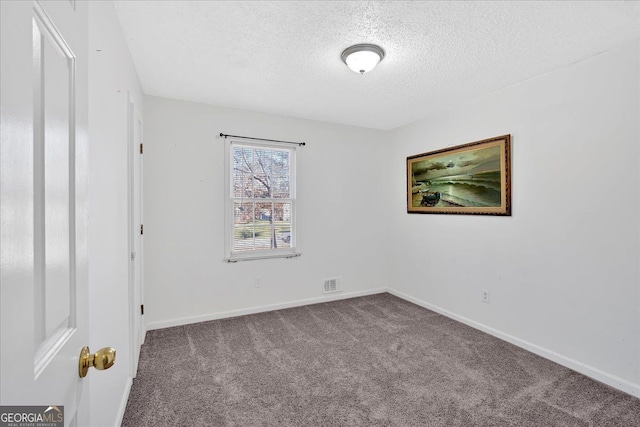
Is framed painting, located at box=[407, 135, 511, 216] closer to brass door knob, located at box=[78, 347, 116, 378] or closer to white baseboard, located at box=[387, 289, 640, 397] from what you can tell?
white baseboard, located at box=[387, 289, 640, 397]

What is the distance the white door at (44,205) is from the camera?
430mm

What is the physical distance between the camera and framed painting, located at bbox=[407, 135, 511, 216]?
299 centimetres

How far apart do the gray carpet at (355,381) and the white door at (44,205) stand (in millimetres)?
1497

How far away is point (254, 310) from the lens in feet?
12.1

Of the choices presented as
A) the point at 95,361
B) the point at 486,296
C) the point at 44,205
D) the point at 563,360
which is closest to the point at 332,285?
the point at 486,296

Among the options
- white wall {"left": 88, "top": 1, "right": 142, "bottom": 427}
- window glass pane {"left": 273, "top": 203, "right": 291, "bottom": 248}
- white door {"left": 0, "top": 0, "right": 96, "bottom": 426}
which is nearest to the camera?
white door {"left": 0, "top": 0, "right": 96, "bottom": 426}

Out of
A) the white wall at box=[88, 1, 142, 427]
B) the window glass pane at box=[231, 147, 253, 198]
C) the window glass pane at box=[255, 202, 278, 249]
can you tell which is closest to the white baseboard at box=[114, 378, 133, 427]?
the white wall at box=[88, 1, 142, 427]

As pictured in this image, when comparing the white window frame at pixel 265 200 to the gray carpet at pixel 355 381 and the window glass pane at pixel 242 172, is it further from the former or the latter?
the gray carpet at pixel 355 381

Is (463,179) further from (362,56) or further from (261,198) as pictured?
(261,198)

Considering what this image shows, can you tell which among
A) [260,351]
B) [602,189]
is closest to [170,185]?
[260,351]

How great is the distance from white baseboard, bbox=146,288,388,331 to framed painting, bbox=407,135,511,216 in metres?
1.38

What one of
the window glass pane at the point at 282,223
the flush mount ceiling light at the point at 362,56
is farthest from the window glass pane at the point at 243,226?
the flush mount ceiling light at the point at 362,56

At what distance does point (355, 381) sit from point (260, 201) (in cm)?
226

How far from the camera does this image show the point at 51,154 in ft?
1.86
